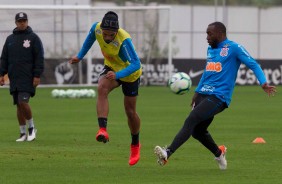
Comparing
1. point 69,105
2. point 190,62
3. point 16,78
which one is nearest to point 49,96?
point 69,105

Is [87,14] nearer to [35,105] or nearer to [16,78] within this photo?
[35,105]

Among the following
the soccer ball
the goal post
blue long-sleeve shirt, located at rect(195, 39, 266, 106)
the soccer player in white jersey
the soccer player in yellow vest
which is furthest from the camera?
the goal post

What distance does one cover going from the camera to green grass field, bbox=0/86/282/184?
13039 millimetres

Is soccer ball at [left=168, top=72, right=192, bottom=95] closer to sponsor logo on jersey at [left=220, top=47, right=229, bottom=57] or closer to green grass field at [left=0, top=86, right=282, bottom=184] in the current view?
green grass field at [left=0, top=86, right=282, bottom=184]

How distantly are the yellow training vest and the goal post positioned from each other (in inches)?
1057

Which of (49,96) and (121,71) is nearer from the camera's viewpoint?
(121,71)

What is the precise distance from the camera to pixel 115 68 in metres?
14.5

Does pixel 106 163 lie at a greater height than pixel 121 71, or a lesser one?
lesser

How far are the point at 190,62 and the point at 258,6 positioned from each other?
50.5 feet

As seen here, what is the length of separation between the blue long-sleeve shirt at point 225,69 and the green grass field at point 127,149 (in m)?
1.13

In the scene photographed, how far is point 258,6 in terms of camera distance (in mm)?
60938

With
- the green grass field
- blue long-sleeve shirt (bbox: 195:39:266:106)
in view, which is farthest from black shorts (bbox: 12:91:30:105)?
blue long-sleeve shirt (bbox: 195:39:266:106)

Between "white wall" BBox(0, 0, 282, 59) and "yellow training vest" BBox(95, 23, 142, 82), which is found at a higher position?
"yellow training vest" BBox(95, 23, 142, 82)

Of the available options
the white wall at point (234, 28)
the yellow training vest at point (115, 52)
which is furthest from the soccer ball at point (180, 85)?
the white wall at point (234, 28)
